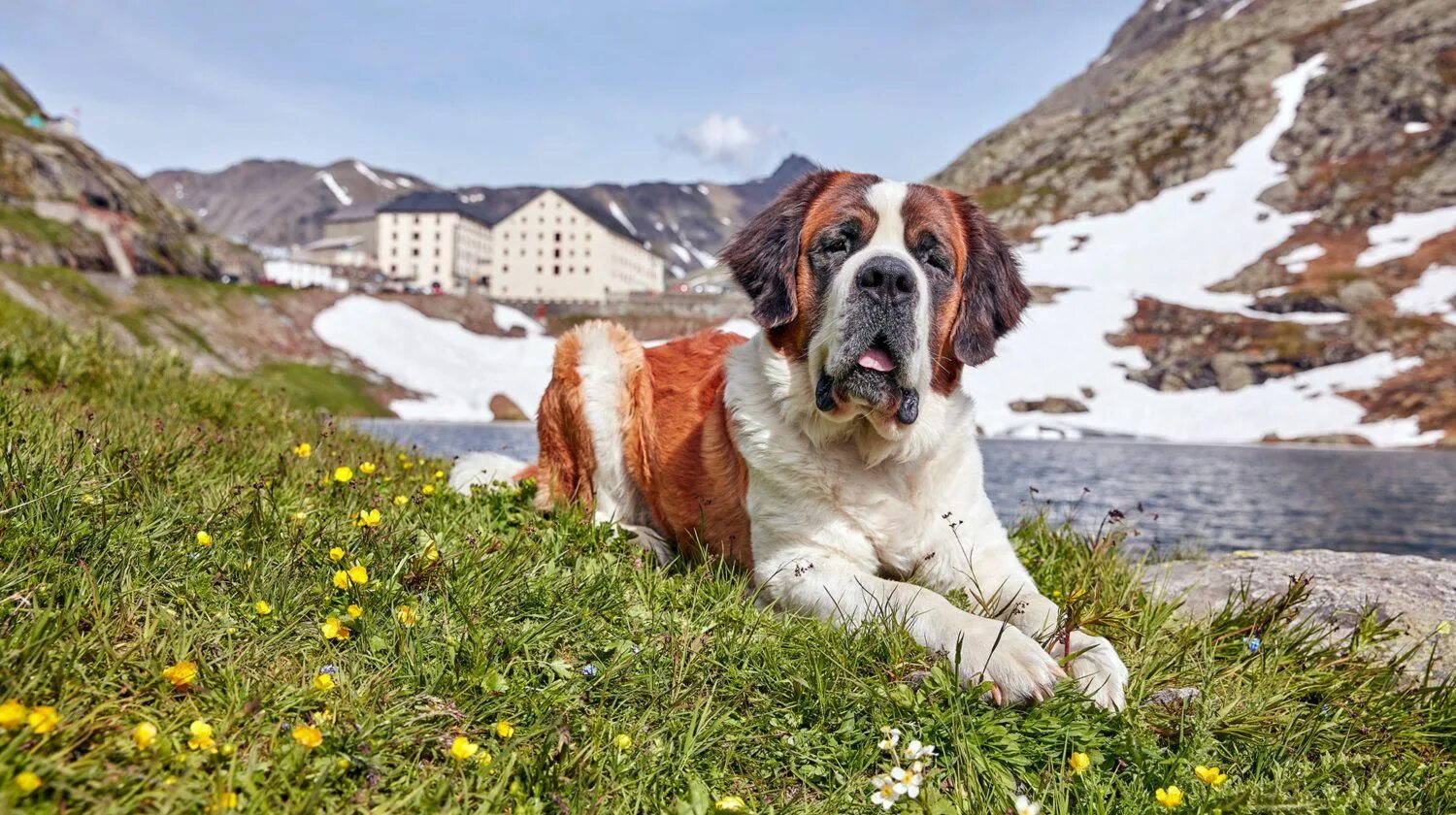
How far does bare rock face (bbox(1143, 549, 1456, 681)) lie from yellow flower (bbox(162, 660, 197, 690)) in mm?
3851

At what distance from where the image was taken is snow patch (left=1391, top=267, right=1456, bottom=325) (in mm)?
51938

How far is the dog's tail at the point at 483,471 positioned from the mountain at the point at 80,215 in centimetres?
4020

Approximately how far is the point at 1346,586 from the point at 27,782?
5256 millimetres

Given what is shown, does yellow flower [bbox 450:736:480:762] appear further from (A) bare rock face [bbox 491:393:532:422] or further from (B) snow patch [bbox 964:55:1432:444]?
(A) bare rock face [bbox 491:393:532:422]

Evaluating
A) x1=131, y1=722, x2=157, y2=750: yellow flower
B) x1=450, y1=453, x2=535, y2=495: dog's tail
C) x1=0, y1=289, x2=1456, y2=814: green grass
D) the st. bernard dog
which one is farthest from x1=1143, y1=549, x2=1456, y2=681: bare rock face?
x1=131, y1=722, x2=157, y2=750: yellow flower

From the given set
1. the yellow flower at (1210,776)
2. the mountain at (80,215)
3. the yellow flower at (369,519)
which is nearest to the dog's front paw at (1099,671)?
the yellow flower at (1210,776)

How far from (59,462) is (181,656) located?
59.3 inches

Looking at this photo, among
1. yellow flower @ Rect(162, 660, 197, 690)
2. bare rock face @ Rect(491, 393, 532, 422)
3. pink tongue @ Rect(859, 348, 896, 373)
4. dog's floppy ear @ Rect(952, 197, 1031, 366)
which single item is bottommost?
bare rock face @ Rect(491, 393, 532, 422)

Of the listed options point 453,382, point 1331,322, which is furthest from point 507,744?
point 1331,322

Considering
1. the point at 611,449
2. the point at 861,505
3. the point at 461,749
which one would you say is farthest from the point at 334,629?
the point at 611,449

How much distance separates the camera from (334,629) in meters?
2.30

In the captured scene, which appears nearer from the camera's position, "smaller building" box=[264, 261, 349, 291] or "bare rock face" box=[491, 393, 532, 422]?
"bare rock face" box=[491, 393, 532, 422]

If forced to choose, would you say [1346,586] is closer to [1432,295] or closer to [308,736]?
[308,736]

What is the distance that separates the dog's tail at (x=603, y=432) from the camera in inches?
193
